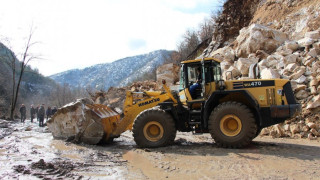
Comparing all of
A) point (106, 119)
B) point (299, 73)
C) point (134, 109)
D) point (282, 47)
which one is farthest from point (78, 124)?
point (282, 47)

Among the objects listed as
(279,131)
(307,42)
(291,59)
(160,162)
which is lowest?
(160,162)

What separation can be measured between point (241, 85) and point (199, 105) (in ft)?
4.14

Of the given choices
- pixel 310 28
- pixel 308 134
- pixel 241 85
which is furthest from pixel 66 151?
pixel 310 28

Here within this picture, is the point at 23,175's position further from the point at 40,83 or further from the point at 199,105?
the point at 40,83

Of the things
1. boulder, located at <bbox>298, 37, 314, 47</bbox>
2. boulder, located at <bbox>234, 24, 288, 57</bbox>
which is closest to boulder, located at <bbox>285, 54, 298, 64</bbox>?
boulder, located at <bbox>298, 37, 314, 47</bbox>

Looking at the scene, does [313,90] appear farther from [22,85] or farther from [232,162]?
[22,85]

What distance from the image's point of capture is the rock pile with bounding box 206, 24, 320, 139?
9305mm

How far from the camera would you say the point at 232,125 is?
7.05m

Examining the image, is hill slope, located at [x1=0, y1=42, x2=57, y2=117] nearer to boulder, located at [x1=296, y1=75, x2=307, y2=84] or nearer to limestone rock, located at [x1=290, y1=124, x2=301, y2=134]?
boulder, located at [x1=296, y1=75, x2=307, y2=84]

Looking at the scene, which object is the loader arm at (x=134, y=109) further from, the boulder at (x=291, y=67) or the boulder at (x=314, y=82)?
the boulder at (x=291, y=67)

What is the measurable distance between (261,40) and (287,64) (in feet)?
10.9

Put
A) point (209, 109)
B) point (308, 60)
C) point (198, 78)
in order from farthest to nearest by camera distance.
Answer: point (308, 60), point (198, 78), point (209, 109)

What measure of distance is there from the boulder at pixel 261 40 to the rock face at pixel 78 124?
9.83m

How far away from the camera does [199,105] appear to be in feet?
25.3
